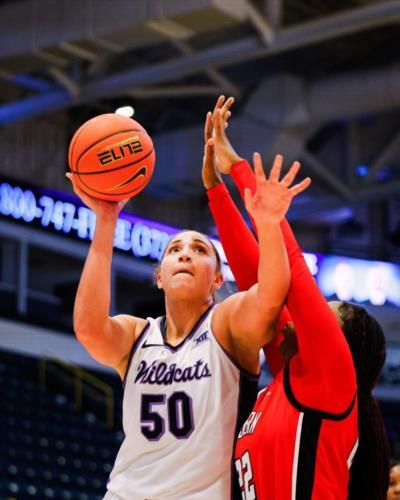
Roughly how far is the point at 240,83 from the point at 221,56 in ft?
17.1

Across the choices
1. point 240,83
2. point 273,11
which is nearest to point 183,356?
point 273,11

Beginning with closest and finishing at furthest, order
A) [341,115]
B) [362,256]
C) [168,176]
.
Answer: [341,115] < [168,176] < [362,256]

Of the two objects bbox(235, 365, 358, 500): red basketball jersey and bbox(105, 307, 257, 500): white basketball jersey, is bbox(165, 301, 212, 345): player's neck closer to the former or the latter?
bbox(105, 307, 257, 500): white basketball jersey

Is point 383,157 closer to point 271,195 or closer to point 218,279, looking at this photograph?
point 218,279

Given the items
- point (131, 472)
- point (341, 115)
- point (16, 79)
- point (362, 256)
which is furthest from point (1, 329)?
point (131, 472)

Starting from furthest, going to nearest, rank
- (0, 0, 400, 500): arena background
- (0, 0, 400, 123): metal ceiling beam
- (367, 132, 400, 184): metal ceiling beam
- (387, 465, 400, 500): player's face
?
1. (367, 132, 400, 184): metal ceiling beam
2. (0, 0, 400, 123): metal ceiling beam
3. (0, 0, 400, 500): arena background
4. (387, 465, 400, 500): player's face

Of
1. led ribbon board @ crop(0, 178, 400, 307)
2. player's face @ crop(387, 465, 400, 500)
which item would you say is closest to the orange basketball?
player's face @ crop(387, 465, 400, 500)

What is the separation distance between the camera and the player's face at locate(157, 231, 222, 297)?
3.31 m

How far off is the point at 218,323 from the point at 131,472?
0.54 m

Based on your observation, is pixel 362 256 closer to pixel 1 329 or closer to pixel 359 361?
pixel 1 329

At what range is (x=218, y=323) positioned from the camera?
127 inches

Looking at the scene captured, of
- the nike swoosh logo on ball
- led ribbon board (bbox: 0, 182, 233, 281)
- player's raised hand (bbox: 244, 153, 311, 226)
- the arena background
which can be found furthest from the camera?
led ribbon board (bbox: 0, 182, 233, 281)

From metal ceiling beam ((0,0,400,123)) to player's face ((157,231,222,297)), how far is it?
31.8ft

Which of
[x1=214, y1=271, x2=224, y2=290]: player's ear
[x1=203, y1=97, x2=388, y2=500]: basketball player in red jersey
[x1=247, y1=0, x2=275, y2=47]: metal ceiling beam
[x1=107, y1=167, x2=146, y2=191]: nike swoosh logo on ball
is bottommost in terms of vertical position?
[x1=203, y1=97, x2=388, y2=500]: basketball player in red jersey
